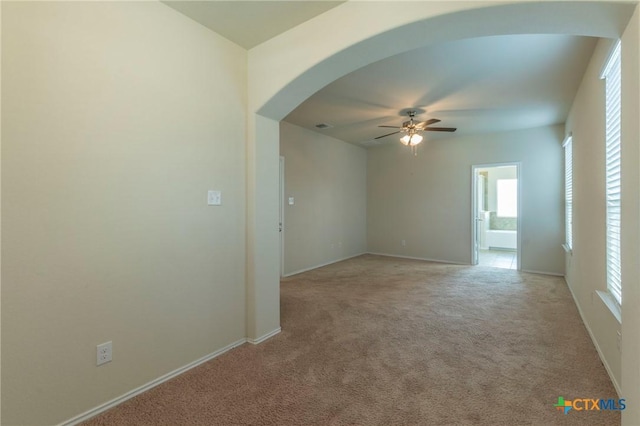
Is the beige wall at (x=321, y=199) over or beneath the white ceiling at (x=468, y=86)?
beneath

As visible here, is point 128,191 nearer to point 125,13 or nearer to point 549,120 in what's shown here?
point 125,13

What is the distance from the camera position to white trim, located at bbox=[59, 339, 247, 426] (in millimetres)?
1685

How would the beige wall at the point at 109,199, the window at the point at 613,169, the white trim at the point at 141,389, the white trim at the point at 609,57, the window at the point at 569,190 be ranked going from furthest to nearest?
1. the window at the point at 569,190
2. the window at the point at 613,169
3. the white trim at the point at 609,57
4. the white trim at the point at 141,389
5. the beige wall at the point at 109,199

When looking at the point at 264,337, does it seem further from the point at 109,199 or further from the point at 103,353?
the point at 109,199

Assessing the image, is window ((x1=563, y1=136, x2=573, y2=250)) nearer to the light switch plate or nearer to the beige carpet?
the beige carpet

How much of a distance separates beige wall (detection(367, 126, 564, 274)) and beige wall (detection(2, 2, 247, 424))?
507 cm

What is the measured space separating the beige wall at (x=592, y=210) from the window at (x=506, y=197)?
557cm

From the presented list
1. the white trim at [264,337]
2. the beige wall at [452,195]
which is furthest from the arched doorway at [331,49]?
the beige wall at [452,195]

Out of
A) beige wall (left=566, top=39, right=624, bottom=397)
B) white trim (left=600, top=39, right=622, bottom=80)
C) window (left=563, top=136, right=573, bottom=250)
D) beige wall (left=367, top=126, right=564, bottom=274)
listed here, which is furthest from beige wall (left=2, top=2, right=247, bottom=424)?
beige wall (left=367, top=126, right=564, bottom=274)

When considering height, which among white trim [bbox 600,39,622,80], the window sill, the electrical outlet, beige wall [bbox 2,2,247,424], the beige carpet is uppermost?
white trim [bbox 600,39,622,80]

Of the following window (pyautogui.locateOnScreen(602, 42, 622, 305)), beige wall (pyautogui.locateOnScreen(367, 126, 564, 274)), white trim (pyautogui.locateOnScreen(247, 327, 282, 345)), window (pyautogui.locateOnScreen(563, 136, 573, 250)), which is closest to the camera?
window (pyautogui.locateOnScreen(602, 42, 622, 305))

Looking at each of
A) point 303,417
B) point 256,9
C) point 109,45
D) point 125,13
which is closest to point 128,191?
point 109,45

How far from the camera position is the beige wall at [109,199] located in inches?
58.4

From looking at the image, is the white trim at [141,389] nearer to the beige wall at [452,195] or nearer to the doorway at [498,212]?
the beige wall at [452,195]
